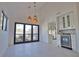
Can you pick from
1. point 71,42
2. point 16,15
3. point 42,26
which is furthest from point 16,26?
point 71,42

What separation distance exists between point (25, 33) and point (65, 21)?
16.3ft

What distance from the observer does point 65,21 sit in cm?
675

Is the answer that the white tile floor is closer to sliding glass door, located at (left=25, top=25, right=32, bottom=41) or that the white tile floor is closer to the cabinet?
the cabinet

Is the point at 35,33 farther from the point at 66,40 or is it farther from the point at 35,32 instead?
the point at 66,40

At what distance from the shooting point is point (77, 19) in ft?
17.7

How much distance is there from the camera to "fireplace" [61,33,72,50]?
20.7 feet

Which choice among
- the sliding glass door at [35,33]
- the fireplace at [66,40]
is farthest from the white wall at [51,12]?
the sliding glass door at [35,33]

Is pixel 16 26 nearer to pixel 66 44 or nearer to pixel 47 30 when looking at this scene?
pixel 47 30

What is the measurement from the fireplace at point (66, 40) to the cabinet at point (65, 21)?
0.51 metres

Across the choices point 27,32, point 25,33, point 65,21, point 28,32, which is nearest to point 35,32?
point 28,32

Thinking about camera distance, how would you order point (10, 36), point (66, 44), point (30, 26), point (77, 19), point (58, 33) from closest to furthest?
1. point (77, 19)
2. point (66, 44)
3. point (58, 33)
4. point (10, 36)
5. point (30, 26)

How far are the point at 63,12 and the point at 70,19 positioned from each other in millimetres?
855

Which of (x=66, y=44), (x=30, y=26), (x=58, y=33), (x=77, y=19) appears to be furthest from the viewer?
(x=30, y=26)

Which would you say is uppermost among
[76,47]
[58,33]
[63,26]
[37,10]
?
[37,10]
